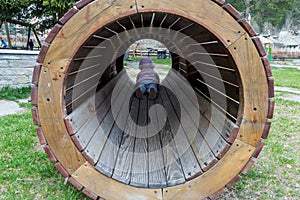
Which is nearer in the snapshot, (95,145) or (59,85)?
(59,85)

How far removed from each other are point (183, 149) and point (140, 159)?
1.54ft

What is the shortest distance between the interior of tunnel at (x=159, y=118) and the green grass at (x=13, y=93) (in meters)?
2.49

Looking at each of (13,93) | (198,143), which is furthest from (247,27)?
(13,93)

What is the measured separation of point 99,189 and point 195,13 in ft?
4.62

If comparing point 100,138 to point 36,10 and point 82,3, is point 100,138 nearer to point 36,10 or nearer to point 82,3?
point 82,3

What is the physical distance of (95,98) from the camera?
156 inches

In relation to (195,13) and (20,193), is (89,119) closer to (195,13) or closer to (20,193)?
(20,193)

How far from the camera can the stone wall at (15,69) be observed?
6453 millimetres

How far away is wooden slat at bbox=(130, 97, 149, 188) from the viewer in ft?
7.22

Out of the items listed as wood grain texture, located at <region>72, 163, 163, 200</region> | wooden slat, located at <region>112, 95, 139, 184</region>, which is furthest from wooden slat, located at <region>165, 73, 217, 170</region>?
wooden slat, located at <region>112, 95, 139, 184</region>

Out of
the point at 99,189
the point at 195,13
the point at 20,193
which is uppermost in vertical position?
the point at 195,13

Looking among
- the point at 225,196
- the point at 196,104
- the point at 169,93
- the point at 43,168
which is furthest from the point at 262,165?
the point at 169,93

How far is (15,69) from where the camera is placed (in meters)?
6.64

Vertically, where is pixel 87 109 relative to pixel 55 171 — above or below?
above
